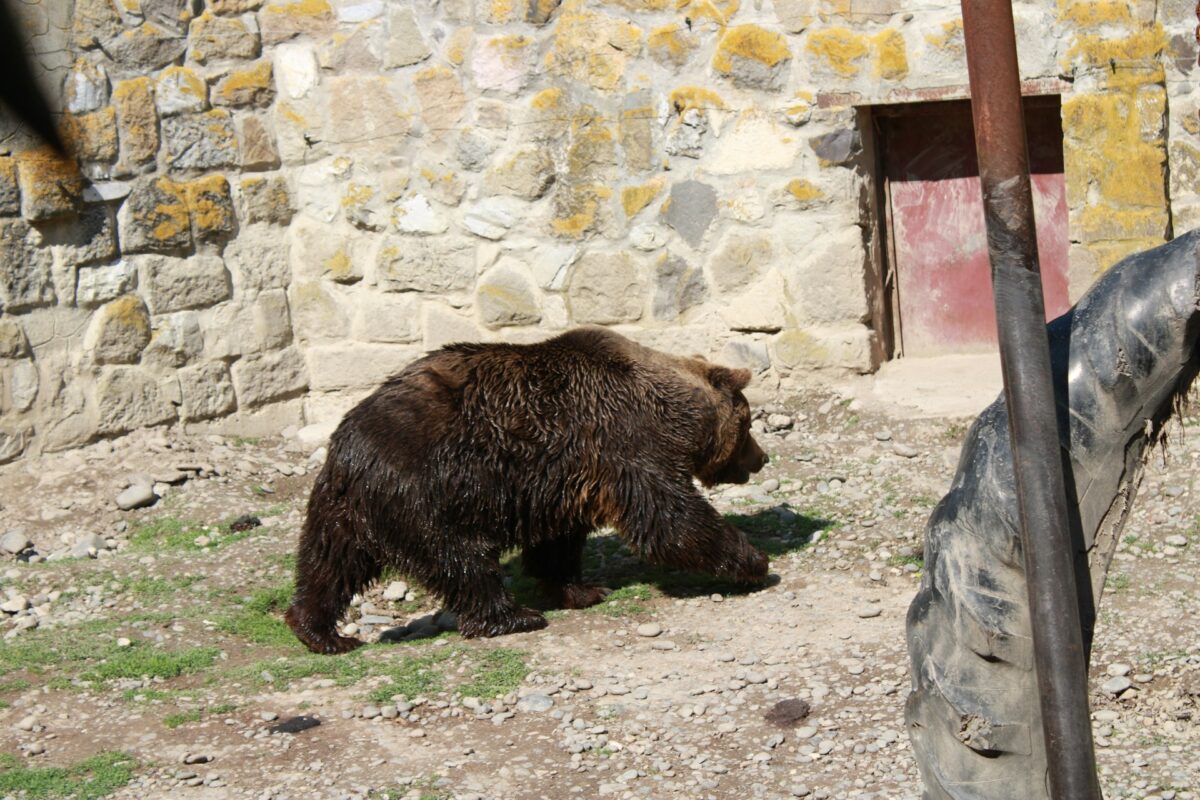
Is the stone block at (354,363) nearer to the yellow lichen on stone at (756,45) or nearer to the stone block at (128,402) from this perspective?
the stone block at (128,402)

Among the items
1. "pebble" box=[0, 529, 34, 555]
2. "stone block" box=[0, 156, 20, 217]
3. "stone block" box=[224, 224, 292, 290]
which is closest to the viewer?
"pebble" box=[0, 529, 34, 555]

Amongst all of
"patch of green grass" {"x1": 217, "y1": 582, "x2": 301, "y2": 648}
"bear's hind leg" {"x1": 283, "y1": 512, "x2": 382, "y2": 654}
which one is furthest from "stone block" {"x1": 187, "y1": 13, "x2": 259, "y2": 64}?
"bear's hind leg" {"x1": 283, "y1": 512, "x2": 382, "y2": 654}

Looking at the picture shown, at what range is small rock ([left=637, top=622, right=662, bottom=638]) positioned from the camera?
613 cm

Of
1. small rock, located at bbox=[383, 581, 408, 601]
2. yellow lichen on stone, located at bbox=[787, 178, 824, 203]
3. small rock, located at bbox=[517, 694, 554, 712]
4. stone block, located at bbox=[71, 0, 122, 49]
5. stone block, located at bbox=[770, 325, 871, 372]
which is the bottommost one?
small rock, located at bbox=[517, 694, 554, 712]

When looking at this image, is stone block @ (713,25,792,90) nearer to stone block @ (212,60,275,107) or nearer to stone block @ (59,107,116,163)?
stone block @ (212,60,275,107)

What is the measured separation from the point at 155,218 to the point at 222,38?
1.26m

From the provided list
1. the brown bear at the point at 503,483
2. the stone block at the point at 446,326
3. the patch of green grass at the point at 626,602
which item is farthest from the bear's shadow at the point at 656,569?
the stone block at the point at 446,326

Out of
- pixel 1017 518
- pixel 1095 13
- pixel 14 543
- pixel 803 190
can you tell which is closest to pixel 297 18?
pixel 803 190

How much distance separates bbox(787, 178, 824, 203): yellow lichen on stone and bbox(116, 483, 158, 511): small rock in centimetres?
417

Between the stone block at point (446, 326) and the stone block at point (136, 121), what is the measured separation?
1.96 meters

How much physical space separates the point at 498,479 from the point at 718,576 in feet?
3.82

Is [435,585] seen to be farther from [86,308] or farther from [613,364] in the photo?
[86,308]

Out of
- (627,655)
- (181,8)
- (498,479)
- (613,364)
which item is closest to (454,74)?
(181,8)

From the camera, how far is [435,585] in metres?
6.18
